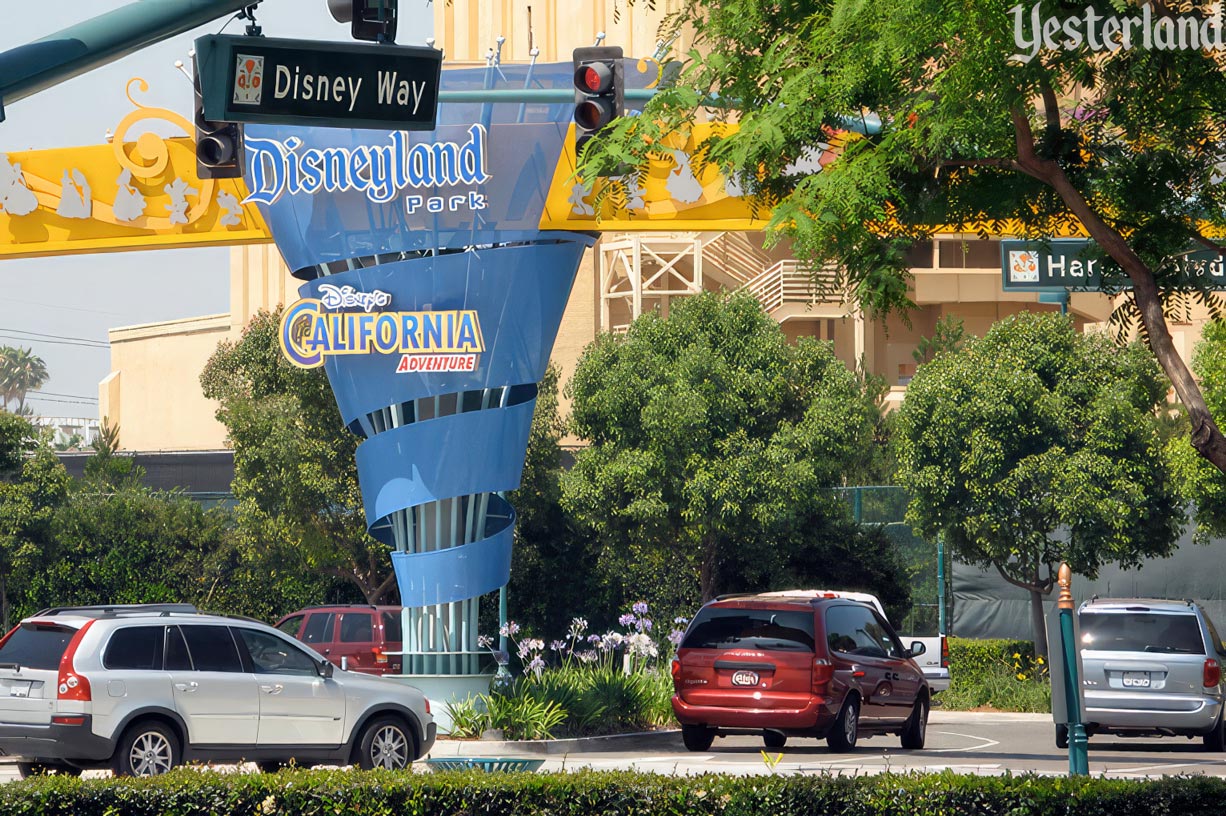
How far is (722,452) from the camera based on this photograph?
30312 millimetres

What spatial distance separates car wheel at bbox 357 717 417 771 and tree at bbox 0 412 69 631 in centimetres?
1934

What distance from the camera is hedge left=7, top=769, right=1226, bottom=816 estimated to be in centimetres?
924

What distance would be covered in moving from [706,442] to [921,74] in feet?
67.9

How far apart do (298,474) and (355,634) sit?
634 cm

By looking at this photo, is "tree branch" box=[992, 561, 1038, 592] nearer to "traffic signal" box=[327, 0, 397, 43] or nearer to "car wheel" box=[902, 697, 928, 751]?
"car wheel" box=[902, 697, 928, 751]

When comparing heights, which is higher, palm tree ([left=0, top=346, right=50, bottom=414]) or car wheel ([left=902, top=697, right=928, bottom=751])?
palm tree ([left=0, top=346, right=50, bottom=414])

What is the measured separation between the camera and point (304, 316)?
2117cm

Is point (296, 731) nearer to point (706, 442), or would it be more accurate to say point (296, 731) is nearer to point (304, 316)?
point (304, 316)

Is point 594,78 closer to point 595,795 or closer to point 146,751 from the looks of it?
point 595,795

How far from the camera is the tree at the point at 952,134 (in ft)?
30.6

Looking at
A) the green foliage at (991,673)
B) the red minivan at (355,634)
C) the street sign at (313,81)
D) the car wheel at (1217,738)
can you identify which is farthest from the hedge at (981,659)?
the street sign at (313,81)

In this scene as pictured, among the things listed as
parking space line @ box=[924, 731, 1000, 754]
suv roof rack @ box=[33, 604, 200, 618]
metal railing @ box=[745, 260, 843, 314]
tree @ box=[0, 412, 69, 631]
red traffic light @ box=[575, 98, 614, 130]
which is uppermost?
metal railing @ box=[745, 260, 843, 314]

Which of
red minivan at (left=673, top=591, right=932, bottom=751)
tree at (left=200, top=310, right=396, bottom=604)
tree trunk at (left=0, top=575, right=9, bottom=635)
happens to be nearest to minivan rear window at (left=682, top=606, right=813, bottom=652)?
red minivan at (left=673, top=591, right=932, bottom=751)

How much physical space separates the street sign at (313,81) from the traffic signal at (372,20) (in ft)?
0.73
